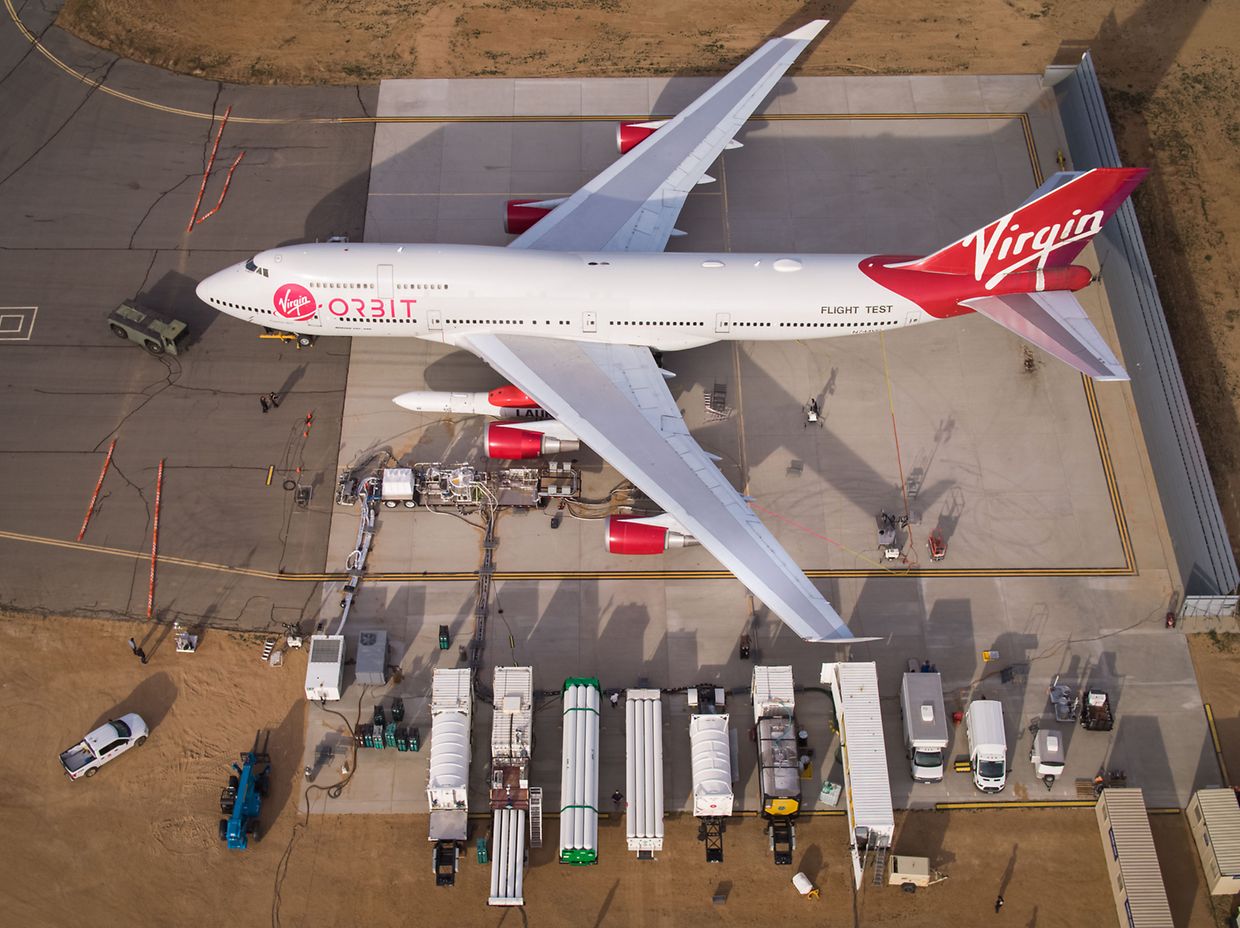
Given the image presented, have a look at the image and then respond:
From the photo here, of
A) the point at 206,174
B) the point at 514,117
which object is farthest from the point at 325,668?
the point at 514,117

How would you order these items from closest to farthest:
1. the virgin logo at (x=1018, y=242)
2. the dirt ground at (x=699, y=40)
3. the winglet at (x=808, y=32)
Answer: the virgin logo at (x=1018, y=242), the winglet at (x=808, y=32), the dirt ground at (x=699, y=40)

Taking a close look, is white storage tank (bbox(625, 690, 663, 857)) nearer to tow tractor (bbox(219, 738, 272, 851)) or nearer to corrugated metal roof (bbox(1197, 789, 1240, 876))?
tow tractor (bbox(219, 738, 272, 851))

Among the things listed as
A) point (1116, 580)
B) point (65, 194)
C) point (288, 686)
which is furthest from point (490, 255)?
point (1116, 580)

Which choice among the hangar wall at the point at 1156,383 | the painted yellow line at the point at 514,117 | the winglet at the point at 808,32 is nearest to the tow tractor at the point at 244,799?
the painted yellow line at the point at 514,117

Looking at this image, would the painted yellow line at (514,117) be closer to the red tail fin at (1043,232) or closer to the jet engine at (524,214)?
the jet engine at (524,214)

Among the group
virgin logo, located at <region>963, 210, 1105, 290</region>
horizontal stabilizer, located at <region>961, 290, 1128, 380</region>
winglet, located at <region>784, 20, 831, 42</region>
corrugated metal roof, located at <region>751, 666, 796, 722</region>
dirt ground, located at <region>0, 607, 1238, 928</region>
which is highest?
winglet, located at <region>784, 20, 831, 42</region>

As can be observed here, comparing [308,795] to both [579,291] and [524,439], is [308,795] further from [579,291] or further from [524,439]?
[579,291]

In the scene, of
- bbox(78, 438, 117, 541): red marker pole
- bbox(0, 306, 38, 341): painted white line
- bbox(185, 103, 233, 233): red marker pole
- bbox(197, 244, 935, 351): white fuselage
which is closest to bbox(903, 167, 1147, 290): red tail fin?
bbox(197, 244, 935, 351): white fuselage
